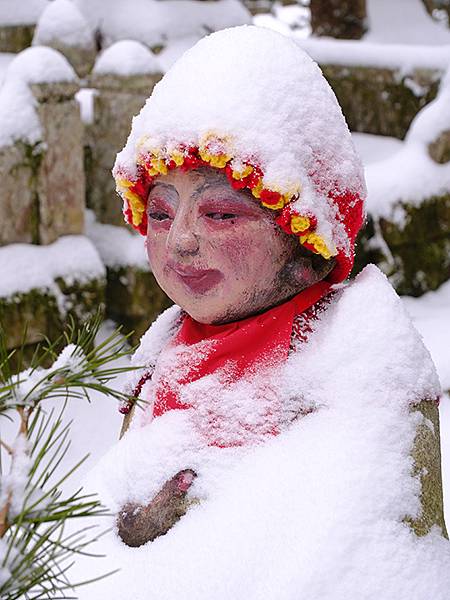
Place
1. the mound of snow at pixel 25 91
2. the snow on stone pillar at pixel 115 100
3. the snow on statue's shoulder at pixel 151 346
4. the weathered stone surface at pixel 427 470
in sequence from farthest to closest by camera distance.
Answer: the snow on stone pillar at pixel 115 100 < the mound of snow at pixel 25 91 < the snow on statue's shoulder at pixel 151 346 < the weathered stone surface at pixel 427 470

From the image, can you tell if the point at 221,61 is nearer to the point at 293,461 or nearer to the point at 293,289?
the point at 293,289

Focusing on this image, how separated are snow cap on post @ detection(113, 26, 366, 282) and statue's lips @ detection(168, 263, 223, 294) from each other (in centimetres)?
16

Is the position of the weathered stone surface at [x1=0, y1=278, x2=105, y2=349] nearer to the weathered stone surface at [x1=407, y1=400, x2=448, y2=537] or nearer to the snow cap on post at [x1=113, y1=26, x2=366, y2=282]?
the snow cap on post at [x1=113, y1=26, x2=366, y2=282]

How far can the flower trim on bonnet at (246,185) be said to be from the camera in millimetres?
1674

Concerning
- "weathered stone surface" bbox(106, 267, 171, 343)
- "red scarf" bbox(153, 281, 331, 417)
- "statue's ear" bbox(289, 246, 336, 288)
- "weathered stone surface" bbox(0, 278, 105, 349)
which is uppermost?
"statue's ear" bbox(289, 246, 336, 288)

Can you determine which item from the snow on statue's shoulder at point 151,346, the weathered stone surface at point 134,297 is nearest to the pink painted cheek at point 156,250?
the snow on statue's shoulder at point 151,346

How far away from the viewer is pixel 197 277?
1.77 metres

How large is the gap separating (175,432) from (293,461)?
0.79ft

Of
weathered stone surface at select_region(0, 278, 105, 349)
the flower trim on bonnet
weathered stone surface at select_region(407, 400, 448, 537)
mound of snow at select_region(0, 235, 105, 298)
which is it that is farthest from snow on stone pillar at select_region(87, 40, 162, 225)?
weathered stone surface at select_region(407, 400, 448, 537)

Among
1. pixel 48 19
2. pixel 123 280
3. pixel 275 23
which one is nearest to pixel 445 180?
pixel 123 280

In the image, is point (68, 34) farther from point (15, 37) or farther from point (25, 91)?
point (25, 91)

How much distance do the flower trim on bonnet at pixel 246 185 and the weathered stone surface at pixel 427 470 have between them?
354 millimetres

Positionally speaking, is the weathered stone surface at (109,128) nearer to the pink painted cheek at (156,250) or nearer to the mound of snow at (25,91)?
the mound of snow at (25,91)

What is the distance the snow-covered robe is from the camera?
153cm
